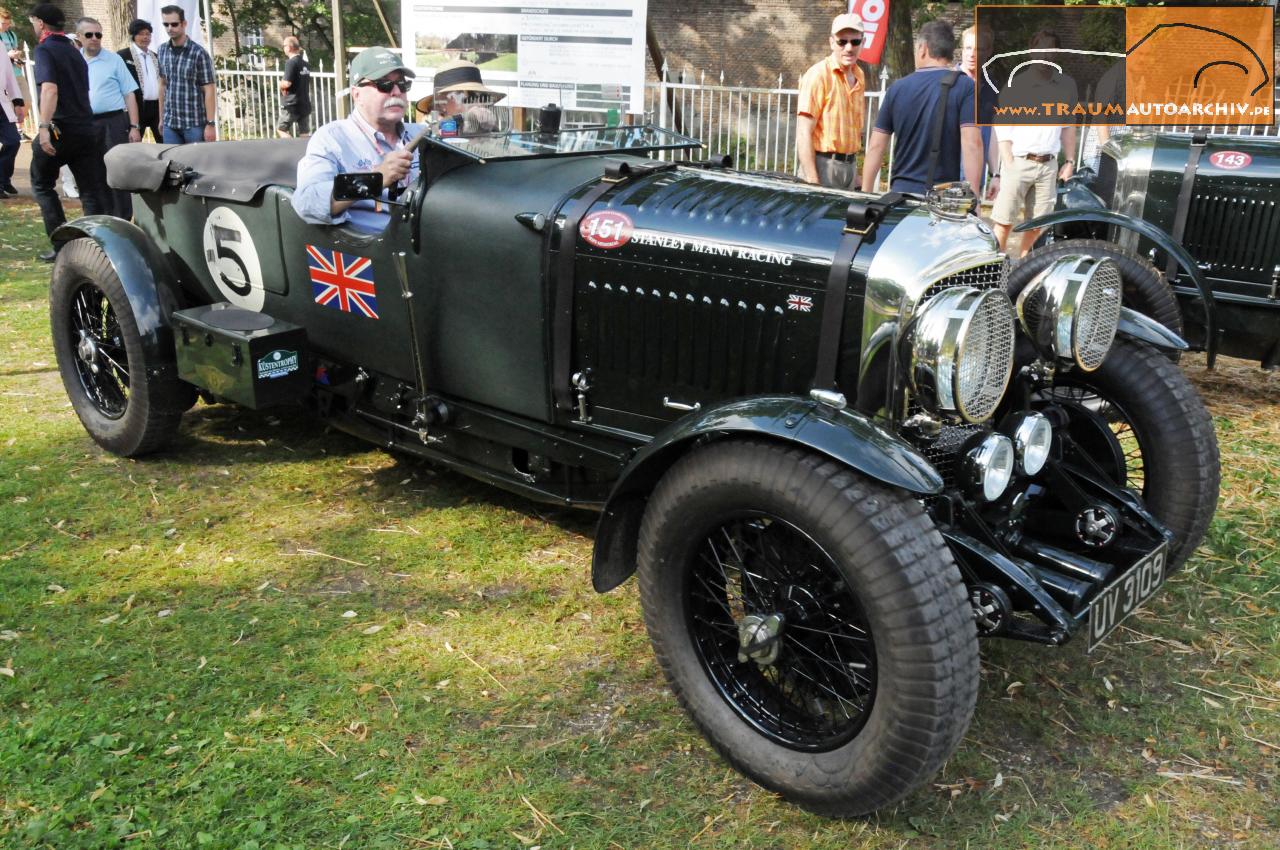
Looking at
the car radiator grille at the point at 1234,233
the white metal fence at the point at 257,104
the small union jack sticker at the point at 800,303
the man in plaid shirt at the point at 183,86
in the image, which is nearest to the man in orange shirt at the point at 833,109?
the car radiator grille at the point at 1234,233

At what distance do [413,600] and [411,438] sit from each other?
0.76 meters

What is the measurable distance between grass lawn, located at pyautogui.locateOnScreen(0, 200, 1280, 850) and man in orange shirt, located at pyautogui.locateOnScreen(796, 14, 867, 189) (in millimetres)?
3134

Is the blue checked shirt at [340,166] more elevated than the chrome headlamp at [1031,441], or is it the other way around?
the blue checked shirt at [340,166]

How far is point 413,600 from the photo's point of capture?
11.9 ft

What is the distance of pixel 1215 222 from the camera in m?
6.00

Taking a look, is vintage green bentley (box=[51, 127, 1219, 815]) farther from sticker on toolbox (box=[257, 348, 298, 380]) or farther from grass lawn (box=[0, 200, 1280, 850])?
grass lawn (box=[0, 200, 1280, 850])

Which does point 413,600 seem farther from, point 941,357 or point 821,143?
point 821,143

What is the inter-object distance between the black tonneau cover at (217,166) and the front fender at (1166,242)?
4.17m

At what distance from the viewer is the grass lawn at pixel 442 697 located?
2.61 metres

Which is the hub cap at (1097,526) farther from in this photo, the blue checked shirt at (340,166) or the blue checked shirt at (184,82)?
the blue checked shirt at (184,82)

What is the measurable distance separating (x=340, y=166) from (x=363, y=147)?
0.46 feet

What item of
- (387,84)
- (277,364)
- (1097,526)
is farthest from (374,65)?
(1097,526)

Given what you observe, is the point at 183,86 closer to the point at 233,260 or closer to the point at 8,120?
the point at 8,120

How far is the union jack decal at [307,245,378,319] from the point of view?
396 centimetres
